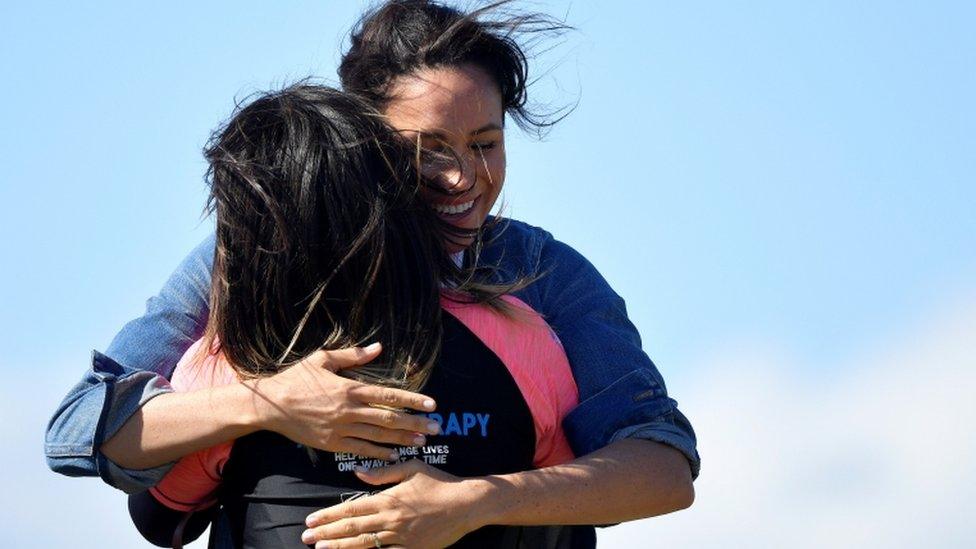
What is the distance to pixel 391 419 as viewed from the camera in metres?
4.26

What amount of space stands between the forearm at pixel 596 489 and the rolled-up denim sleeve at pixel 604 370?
6cm

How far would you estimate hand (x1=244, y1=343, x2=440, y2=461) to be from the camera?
4266 millimetres

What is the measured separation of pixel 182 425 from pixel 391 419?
564 mm

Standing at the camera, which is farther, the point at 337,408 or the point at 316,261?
the point at 316,261

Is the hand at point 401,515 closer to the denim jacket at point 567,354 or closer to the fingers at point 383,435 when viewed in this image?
the fingers at point 383,435

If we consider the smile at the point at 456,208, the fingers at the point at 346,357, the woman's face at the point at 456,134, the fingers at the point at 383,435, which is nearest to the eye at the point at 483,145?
the woman's face at the point at 456,134

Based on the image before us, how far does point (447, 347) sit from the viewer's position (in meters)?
4.40

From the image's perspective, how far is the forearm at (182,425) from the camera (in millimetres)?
4301

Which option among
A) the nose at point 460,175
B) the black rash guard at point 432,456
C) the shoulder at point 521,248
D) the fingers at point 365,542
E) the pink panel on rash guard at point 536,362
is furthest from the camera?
the shoulder at point 521,248

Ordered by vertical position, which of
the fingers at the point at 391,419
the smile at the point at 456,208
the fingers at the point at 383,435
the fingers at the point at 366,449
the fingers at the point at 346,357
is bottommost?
the fingers at the point at 366,449

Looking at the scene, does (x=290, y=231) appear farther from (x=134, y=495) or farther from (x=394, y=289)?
(x=134, y=495)

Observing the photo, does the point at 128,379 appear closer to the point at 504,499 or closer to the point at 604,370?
the point at 504,499

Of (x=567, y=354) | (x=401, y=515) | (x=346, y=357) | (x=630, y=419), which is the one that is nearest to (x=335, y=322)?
(x=346, y=357)

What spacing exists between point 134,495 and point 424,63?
66.9 inches
